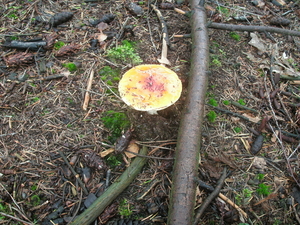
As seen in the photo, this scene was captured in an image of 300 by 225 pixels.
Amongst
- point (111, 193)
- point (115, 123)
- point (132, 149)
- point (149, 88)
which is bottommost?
point (111, 193)

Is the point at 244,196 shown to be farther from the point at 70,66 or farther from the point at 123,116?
the point at 70,66

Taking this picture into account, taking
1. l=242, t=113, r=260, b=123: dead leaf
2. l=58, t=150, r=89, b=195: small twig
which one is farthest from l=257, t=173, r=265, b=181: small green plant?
l=58, t=150, r=89, b=195: small twig

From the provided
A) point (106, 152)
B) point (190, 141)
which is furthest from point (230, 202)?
point (106, 152)

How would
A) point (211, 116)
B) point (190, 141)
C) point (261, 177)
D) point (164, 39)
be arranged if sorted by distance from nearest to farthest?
point (190, 141) → point (261, 177) → point (211, 116) → point (164, 39)

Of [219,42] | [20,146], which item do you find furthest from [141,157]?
[219,42]

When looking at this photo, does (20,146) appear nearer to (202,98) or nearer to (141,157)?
(141,157)
